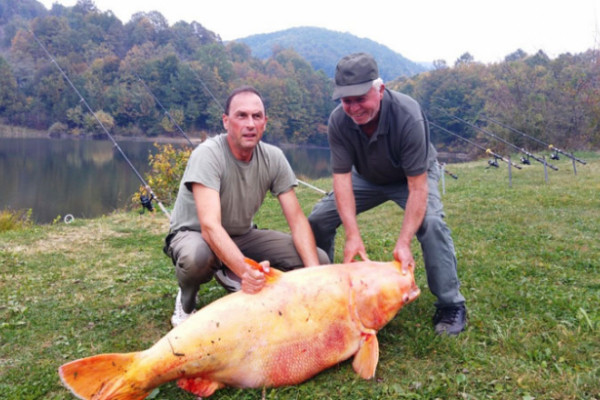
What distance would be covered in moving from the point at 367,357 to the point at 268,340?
2.03 ft

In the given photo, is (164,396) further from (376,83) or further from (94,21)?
(94,21)

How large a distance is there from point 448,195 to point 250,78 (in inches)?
2553

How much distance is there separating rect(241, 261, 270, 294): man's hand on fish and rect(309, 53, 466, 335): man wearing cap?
0.85 meters

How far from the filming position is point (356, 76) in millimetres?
3234

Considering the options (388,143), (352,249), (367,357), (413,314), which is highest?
(388,143)

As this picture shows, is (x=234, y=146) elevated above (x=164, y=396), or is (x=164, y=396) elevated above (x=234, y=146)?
(x=234, y=146)

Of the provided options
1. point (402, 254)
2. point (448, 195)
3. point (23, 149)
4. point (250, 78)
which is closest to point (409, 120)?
point (402, 254)

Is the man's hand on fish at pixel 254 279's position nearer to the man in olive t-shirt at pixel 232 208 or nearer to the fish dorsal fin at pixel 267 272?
the fish dorsal fin at pixel 267 272

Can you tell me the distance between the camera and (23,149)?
140 ft

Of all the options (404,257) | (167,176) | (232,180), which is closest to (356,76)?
(232,180)

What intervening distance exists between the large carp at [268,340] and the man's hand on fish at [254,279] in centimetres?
4

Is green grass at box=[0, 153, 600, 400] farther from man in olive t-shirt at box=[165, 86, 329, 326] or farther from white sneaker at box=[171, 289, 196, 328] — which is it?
man in olive t-shirt at box=[165, 86, 329, 326]

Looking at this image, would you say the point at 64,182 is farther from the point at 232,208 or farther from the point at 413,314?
the point at 413,314

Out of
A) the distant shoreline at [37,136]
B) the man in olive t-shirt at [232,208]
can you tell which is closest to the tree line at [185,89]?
the distant shoreline at [37,136]
